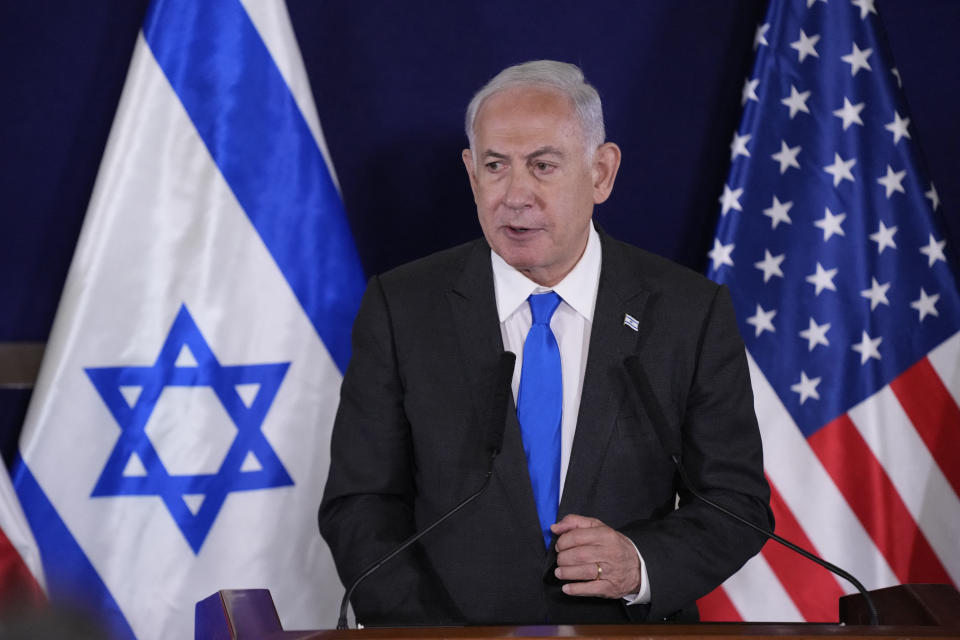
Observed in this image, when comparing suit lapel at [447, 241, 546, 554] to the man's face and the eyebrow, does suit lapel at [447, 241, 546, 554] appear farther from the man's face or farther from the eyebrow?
the eyebrow

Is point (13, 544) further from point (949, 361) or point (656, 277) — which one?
point (949, 361)

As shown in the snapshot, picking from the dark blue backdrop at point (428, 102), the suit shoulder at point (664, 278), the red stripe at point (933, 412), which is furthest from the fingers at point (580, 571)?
the dark blue backdrop at point (428, 102)

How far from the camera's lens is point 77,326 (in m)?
2.23

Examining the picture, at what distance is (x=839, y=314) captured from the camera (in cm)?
246

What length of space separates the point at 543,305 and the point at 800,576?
101 cm

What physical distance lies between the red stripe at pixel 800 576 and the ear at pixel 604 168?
2.85 ft

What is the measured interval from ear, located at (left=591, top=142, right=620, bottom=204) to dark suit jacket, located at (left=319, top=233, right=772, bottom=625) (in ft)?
0.39

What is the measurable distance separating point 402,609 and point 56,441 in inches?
36.2

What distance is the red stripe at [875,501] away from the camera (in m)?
2.43

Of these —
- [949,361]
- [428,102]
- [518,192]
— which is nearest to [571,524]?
[518,192]

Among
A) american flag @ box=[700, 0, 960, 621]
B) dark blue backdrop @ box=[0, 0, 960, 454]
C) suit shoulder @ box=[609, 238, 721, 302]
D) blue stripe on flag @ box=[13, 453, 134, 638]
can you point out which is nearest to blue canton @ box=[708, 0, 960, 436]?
american flag @ box=[700, 0, 960, 621]

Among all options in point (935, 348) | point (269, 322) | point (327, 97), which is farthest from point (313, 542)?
point (935, 348)

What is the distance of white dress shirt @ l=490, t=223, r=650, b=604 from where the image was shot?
6.19ft

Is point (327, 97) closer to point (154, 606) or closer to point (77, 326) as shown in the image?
point (77, 326)
